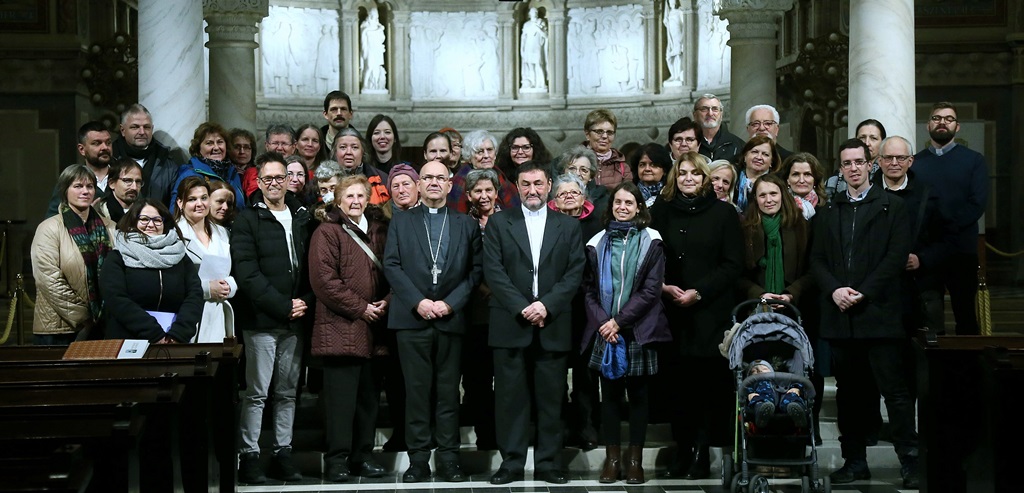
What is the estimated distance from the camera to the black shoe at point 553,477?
714 cm

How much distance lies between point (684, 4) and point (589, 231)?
7.88 meters

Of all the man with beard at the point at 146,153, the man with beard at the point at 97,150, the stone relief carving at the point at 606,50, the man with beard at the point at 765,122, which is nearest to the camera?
the man with beard at the point at 97,150

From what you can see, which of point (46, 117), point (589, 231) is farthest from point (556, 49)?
point (589, 231)

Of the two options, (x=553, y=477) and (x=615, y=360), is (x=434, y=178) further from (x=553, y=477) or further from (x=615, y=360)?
(x=553, y=477)

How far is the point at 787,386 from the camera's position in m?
6.39

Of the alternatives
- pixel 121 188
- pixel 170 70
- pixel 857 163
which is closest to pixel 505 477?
pixel 857 163

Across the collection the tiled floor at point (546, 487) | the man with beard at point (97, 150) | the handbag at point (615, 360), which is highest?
the man with beard at point (97, 150)

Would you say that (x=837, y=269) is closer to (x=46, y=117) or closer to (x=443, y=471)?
(x=443, y=471)

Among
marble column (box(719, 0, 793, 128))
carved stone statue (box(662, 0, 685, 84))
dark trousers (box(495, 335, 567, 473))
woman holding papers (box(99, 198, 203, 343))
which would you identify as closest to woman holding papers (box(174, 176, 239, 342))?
woman holding papers (box(99, 198, 203, 343))

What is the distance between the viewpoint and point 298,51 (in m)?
15.4

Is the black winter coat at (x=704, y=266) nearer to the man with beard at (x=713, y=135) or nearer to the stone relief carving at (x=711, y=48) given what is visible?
the man with beard at (x=713, y=135)

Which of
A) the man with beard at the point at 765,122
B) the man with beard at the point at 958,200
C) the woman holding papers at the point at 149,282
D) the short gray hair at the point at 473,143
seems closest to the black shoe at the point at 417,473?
the woman holding papers at the point at 149,282

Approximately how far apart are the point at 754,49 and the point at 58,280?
6.69 metres

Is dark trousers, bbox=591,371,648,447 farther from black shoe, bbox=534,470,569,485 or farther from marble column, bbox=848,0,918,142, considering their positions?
marble column, bbox=848,0,918,142
